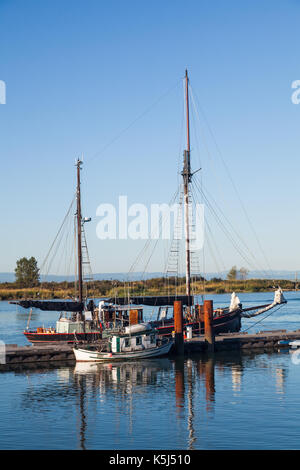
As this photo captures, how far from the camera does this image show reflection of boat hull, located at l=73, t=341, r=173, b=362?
1999 inches

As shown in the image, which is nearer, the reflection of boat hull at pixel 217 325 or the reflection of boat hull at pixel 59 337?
the reflection of boat hull at pixel 59 337

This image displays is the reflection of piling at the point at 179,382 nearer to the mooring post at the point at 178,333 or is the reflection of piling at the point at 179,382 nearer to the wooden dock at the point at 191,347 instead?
the mooring post at the point at 178,333

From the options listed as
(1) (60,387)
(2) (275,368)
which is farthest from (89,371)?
(2) (275,368)

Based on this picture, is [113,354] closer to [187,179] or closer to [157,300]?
[157,300]

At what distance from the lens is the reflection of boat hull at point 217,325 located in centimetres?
5997

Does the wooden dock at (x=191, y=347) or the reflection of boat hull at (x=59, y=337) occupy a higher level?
the reflection of boat hull at (x=59, y=337)

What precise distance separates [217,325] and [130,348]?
14.7m

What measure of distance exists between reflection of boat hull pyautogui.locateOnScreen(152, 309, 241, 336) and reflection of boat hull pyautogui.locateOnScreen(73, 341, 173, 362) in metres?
6.98

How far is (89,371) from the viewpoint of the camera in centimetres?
4816

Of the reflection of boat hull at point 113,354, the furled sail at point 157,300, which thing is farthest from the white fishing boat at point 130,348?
the furled sail at point 157,300

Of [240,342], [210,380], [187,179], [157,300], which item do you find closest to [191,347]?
[240,342]

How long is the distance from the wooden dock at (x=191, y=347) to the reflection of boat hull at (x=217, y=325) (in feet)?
5.61

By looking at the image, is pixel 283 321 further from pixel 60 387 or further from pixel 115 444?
pixel 115 444

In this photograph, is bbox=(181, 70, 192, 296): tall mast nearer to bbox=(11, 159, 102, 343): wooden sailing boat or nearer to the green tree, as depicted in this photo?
bbox=(11, 159, 102, 343): wooden sailing boat
